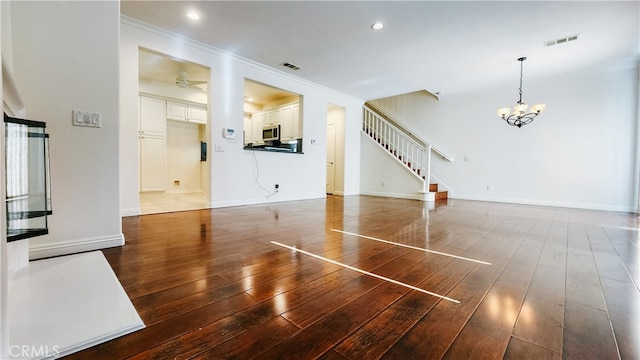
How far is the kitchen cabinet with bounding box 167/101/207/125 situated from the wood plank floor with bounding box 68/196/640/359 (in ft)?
13.3

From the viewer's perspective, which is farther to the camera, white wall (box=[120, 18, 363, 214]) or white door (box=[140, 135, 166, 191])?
white door (box=[140, 135, 166, 191])

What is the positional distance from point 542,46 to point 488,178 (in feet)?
9.55

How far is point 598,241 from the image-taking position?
247 centimetres

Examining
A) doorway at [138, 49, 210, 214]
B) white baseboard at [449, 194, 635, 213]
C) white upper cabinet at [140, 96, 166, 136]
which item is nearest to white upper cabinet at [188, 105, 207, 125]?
doorway at [138, 49, 210, 214]

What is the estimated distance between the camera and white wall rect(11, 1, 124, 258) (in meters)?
1.75

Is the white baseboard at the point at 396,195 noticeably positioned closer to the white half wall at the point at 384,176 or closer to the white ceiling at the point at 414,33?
the white half wall at the point at 384,176

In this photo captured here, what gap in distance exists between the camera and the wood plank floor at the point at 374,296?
93 cm

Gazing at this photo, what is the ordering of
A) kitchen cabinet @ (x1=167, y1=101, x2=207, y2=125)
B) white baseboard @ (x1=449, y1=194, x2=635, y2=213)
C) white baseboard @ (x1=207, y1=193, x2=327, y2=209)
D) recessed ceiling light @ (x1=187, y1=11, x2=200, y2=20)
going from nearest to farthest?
recessed ceiling light @ (x1=187, y1=11, x2=200, y2=20), white baseboard @ (x1=207, y1=193, x2=327, y2=209), white baseboard @ (x1=449, y1=194, x2=635, y2=213), kitchen cabinet @ (x1=167, y1=101, x2=207, y2=125)

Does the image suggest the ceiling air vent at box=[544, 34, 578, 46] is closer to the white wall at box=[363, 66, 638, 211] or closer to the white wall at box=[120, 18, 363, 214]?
the white wall at box=[363, 66, 638, 211]

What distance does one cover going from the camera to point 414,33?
11.2 feet

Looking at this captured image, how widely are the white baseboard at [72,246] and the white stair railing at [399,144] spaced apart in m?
5.53

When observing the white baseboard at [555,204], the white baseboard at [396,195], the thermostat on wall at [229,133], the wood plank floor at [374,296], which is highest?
the thermostat on wall at [229,133]

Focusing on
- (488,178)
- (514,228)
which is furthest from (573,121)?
(514,228)

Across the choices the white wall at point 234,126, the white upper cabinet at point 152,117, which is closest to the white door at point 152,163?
the white upper cabinet at point 152,117
